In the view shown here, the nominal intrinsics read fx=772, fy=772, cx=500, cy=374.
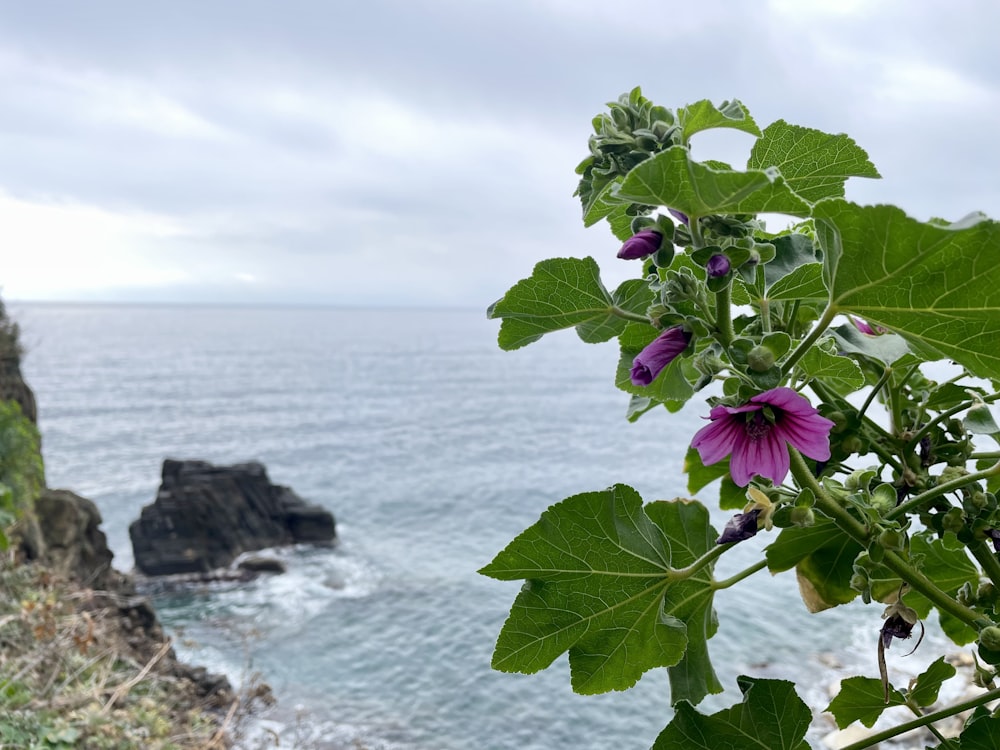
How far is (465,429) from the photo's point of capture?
1419 inches

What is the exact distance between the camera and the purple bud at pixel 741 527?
0.73 m

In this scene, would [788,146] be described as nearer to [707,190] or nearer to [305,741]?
[707,190]

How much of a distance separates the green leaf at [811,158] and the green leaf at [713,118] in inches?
0.9

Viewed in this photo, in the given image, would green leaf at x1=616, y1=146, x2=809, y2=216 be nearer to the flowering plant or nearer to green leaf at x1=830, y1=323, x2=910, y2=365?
the flowering plant

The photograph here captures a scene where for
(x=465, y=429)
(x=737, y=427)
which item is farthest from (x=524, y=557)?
(x=465, y=429)

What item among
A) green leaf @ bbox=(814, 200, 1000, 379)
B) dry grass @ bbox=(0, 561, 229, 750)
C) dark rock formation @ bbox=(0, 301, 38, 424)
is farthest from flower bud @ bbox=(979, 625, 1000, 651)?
dark rock formation @ bbox=(0, 301, 38, 424)

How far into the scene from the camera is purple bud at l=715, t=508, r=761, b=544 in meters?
0.73

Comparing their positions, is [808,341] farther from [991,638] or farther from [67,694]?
[67,694]

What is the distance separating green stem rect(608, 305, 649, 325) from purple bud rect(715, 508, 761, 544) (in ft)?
0.69

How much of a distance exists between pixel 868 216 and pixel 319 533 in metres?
19.0

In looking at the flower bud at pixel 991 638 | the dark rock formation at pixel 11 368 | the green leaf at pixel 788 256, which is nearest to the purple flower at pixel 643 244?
the green leaf at pixel 788 256

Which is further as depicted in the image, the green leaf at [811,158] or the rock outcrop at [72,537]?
the rock outcrop at [72,537]

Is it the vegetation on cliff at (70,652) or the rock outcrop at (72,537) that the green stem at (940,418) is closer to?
the vegetation on cliff at (70,652)

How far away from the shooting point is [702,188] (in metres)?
0.60
